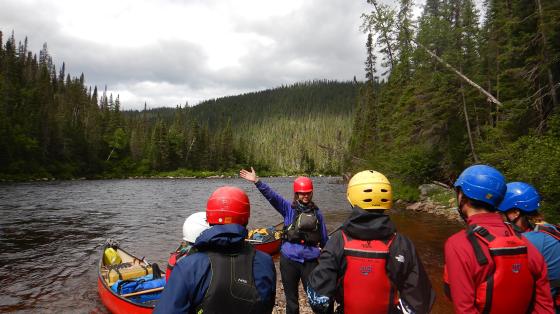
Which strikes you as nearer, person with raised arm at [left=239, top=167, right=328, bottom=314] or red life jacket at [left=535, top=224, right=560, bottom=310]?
red life jacket at [left=535, top=224, right=560, bottom=310]

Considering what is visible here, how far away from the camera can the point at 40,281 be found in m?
13.2

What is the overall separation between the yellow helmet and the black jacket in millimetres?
174

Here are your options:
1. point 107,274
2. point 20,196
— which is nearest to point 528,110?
point 107,274

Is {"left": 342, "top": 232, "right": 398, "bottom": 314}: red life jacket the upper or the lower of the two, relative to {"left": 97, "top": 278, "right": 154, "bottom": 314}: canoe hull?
upper

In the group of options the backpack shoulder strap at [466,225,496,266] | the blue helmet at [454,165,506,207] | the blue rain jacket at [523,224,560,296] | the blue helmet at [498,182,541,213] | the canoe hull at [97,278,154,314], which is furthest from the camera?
the canoe hull at [97,278,154,314]

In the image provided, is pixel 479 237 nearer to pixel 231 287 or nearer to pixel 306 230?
pixel 231 287

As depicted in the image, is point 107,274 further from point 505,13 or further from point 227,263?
point 505,13

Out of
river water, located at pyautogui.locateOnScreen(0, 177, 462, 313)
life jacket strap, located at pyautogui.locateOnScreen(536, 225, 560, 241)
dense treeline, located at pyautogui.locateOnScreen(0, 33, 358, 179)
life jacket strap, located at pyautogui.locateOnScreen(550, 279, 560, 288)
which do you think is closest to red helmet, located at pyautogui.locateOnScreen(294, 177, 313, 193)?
life jacket strap, located at pyautogui.locateOnScreen(536, 225, 560, 241)

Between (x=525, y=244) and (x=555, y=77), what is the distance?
18890 millimetres

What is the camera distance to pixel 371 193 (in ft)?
11.6

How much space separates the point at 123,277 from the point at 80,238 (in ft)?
36.2

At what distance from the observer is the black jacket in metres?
3.29

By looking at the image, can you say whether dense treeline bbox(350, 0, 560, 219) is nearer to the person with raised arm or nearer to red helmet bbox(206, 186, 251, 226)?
the person with raised arm

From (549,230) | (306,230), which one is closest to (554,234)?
(549,230)
